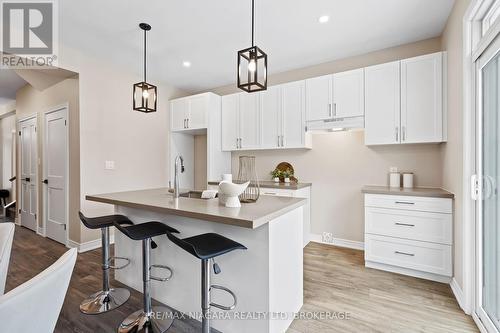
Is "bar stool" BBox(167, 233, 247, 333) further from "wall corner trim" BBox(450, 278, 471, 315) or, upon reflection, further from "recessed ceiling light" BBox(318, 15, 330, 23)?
"recessed ceiling light" BBox(318, 15, 330, 23)

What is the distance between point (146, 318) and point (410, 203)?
2.74 metres

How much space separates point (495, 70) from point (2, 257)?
3.24 m

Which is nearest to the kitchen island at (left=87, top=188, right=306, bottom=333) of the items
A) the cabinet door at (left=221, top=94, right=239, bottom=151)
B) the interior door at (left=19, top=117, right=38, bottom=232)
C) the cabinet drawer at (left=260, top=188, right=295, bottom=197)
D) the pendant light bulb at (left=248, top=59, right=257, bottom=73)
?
the pendant light bulb at (left=248, top=59, right=257, bottom=73)

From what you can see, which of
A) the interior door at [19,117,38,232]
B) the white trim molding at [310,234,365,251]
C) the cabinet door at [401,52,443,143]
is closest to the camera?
the cabinet door at [401,52,443,143]

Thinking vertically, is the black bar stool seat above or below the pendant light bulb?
below

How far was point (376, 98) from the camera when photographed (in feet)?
9.75

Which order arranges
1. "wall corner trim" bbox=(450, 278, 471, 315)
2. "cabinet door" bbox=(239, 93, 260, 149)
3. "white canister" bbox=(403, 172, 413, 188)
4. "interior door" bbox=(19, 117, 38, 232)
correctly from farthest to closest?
"interior door" bbox=(19, 117, 38, 232), "cabinet door" bbox=(239, 93, 260, 149), "white canister" bbox=(403, 172, 413, 188), "wall corner trim" bbox=(450, 278, 471, 315)

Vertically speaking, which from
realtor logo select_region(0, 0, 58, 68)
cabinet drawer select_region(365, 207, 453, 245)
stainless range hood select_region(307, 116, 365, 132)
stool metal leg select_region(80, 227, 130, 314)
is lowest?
stool metal leg select_region(80, 227, 130, 314)

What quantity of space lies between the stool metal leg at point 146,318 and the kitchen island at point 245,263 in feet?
0.61

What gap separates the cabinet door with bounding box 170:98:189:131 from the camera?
4.41 meters

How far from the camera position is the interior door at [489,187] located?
5.39 ft

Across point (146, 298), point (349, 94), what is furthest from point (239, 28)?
point (146, 298)

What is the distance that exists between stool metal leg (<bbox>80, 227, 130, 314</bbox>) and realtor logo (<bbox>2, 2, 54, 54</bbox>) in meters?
2.33

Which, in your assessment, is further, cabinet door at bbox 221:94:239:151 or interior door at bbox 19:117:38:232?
interior door at bbox 19:117:38:232
